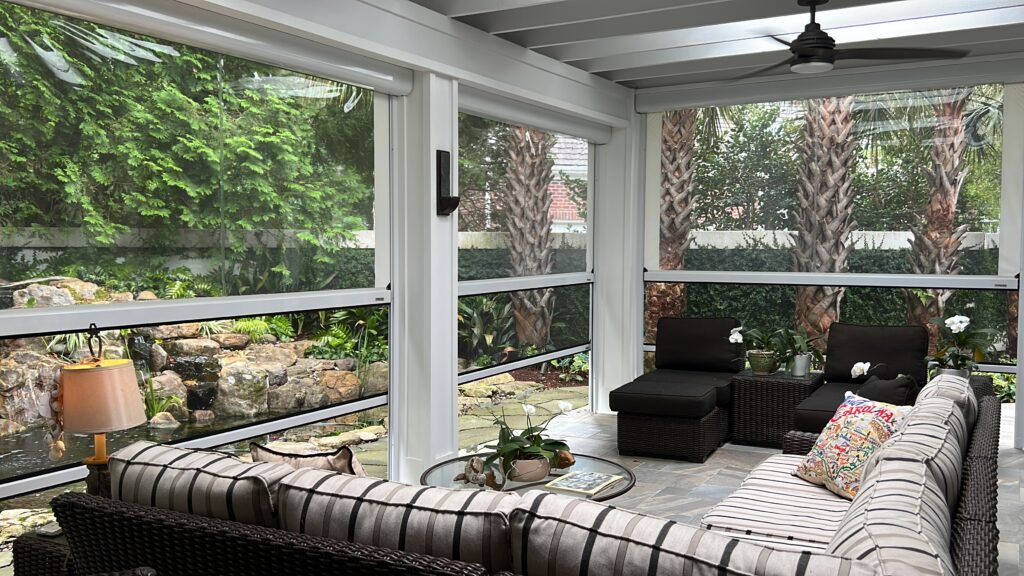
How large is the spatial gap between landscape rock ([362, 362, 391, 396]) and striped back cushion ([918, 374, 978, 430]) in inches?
112

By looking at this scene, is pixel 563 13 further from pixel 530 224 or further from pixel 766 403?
pixel 766 403

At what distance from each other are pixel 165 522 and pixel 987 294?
610 centimetres

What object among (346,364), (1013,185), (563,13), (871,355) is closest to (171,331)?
(346,364)

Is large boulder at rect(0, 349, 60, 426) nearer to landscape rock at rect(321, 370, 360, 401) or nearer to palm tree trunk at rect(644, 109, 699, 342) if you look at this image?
landscape rock at rect(321, 370, 360, 401)

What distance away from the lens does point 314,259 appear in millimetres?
4570

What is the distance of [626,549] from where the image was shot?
69.5 inches

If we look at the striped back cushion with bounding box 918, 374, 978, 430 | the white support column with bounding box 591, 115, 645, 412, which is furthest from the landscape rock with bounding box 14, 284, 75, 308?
the white support column with bounding box 591, 115, 645, 412

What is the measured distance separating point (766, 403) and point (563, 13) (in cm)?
305

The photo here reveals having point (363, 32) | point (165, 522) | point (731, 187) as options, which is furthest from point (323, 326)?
point (731, 187)

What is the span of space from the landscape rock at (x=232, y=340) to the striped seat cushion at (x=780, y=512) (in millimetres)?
2259

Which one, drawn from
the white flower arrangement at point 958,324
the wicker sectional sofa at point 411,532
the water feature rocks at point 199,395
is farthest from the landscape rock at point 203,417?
the white flower arrangement at point 958,324

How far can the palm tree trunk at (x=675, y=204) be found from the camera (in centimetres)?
738

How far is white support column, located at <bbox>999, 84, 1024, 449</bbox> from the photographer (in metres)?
6.12

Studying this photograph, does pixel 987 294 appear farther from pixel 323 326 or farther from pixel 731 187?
pixel 323 326
